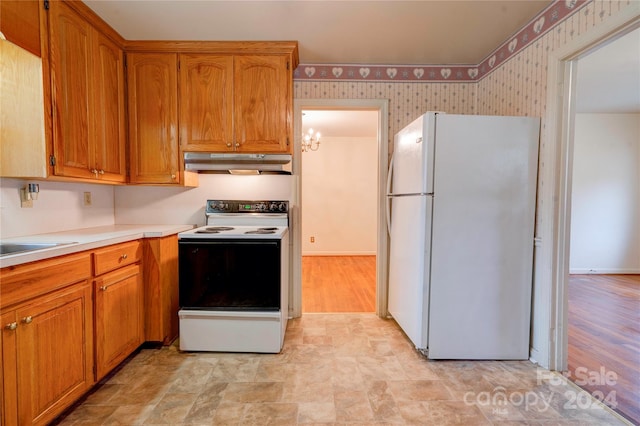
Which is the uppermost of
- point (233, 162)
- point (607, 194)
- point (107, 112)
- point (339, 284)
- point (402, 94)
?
point (402, 94)

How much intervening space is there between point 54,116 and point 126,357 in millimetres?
1520

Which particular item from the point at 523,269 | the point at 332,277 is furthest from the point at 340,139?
the point at 523,269

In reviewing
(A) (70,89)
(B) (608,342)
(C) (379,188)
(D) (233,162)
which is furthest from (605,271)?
(A) (70,89)

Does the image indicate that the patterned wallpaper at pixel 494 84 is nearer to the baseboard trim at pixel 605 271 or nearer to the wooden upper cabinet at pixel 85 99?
the wooden upper cabinet at pixel 85 99

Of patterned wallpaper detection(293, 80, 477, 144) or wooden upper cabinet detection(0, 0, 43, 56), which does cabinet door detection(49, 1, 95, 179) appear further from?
patterned wallpaper detection(293, 80, 477, 144)

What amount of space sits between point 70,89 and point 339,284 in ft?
10.5

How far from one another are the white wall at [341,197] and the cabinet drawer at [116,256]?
3899mm

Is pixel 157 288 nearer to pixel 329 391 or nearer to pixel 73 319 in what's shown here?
pixel 73 319

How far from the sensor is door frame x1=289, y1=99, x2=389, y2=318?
2621 millimetres

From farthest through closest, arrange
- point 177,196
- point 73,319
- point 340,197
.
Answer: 1. point 340,197
2. point 177,196
3. point 73,319

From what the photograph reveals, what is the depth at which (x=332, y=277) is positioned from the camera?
4.17m

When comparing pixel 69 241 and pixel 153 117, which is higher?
pixel 153 117

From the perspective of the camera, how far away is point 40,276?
124 cm

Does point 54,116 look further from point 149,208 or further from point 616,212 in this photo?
point 616,212
